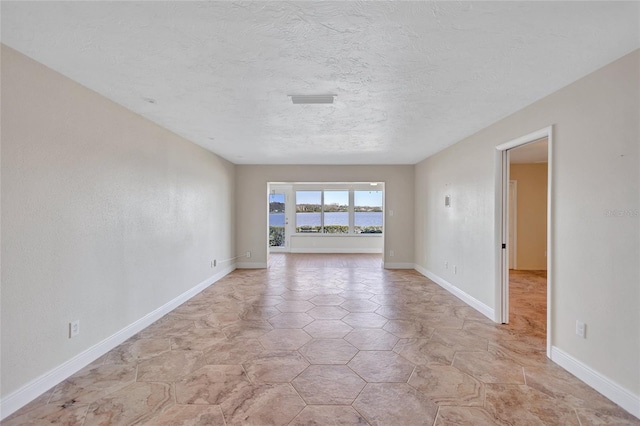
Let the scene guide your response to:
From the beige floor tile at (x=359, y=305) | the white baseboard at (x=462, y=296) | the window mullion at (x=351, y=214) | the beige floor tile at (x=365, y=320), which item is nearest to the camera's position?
the beige floor tile at (x=365, y=320)

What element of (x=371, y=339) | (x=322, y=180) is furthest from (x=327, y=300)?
(x=322, y=180)

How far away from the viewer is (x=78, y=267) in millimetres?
2395

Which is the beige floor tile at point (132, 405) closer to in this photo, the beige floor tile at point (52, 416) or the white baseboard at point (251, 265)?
the beige floor tile at point (52, 416)

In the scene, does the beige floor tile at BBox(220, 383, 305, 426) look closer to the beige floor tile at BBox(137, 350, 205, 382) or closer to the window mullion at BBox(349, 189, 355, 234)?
the beige floor tile at BBox(137, 350, 205, 382)

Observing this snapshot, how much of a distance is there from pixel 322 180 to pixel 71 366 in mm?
5148

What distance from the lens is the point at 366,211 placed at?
369 inches

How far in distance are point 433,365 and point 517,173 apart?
5.80 metres

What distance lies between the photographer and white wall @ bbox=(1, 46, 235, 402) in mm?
1911

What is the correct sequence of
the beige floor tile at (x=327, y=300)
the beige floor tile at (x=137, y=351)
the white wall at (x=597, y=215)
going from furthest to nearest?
the beige floor tile at (x=327, y=300), the beige floor tile at (x=137, y=351), the white wall at (x=597, y=215)

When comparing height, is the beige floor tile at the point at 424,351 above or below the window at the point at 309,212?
below

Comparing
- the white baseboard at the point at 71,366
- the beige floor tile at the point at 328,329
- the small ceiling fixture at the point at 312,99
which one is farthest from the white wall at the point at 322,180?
the small ceiling fixture at the point at 312,99

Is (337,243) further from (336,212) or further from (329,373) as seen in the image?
(329,373)

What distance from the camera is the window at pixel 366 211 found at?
30.7ft

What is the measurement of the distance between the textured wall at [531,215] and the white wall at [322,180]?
2.46 meters
